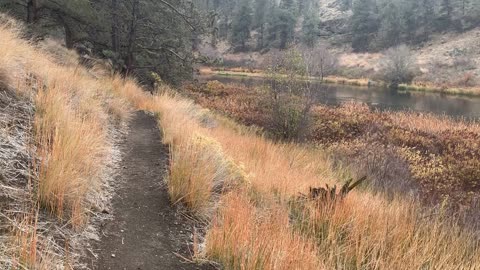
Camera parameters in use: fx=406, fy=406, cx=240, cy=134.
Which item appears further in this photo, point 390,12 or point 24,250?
point 390,12

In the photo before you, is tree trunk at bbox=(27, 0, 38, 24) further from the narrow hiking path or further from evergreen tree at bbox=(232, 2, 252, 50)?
evergreen tree at bbox=(232, 2, 252, 50)

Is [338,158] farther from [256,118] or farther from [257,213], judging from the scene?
[257,213]

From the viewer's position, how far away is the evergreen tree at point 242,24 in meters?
88.6

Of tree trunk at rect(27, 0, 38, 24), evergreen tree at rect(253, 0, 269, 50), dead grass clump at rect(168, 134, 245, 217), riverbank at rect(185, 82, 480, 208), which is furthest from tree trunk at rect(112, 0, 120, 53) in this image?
evergreen tree at rect(253, 0, 269, 50)

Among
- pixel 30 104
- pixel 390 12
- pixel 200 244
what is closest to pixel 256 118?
pixel 30 104

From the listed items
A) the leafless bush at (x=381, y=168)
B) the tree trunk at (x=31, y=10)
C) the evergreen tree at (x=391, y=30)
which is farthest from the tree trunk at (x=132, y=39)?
the evergreen tree at (x=391, y=30)

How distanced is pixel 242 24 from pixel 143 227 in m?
89.0

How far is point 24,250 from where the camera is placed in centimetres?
230

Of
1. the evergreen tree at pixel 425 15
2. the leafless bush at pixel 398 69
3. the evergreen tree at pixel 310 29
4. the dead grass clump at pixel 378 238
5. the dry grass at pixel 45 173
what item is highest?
the evergreen tree at pixel 425 15

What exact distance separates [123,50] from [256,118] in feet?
20.1

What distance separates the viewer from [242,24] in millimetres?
89000

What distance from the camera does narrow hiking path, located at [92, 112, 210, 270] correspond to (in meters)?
3.08

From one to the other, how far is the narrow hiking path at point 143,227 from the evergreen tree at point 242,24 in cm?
8600

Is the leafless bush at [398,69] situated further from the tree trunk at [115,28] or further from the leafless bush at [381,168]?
the leafless bush at [381,168]
